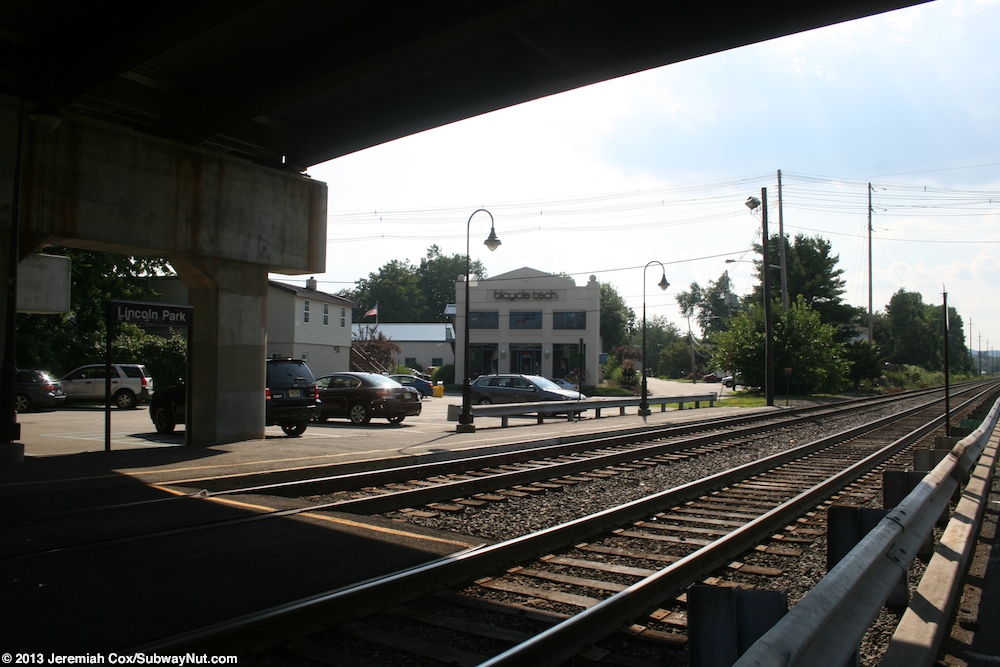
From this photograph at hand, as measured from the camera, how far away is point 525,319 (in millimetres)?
65312

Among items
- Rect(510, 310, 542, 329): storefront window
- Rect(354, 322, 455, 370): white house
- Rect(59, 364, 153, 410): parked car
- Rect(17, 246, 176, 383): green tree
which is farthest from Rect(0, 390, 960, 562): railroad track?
Rect(354, 322, 455, 370): white house

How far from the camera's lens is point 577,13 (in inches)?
416

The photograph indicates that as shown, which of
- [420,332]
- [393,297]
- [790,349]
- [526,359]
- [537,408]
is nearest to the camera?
[537,408]

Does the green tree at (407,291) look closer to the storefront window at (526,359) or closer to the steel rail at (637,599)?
the storefront window at (526,359)

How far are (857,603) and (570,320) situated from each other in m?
61.4

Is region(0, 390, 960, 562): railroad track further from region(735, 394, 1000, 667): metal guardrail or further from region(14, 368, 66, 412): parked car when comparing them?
region(14, 368, 66, 412): parked car

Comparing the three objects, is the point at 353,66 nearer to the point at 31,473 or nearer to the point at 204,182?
the point at 204,182

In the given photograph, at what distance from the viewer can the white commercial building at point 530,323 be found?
63.9m

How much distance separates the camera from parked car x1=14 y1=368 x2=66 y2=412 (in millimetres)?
28938

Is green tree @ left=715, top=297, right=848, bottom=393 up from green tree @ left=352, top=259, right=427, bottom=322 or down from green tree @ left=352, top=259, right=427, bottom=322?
down

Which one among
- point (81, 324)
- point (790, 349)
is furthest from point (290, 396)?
point (790, 349)

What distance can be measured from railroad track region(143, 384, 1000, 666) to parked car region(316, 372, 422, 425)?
14541 millimetres

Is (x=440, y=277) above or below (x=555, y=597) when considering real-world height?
above

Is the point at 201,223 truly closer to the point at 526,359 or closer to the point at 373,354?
the point at 373,354
